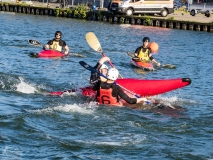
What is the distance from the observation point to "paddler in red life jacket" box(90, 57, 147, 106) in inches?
634

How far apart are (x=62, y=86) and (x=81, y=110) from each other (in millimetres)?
4539

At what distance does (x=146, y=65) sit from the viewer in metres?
25.5

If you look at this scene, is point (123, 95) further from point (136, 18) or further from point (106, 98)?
point (136, 18)

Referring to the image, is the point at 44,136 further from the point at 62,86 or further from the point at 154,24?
the point at 154,24

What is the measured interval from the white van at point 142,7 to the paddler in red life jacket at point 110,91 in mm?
36580

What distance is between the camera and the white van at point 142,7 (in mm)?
52875

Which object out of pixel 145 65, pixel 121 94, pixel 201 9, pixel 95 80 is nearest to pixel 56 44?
pixel 145 65

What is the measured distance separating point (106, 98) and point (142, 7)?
3779 centimetres

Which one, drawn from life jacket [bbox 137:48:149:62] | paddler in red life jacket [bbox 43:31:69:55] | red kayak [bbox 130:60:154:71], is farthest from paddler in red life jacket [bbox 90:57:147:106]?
paddler in red life jacket [bbox 43:31:69:55]

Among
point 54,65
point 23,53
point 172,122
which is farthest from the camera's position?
point 23,53

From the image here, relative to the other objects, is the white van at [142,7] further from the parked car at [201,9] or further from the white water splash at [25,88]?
the white water splash at [25,88]

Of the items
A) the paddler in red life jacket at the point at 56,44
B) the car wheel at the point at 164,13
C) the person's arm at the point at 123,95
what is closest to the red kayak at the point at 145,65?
the paddler in red life jacket at the point at 56,44

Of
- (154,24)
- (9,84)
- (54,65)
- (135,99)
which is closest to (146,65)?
(54,65)

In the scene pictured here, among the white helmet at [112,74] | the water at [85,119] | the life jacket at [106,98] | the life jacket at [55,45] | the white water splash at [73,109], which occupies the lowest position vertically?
the water at [85,119]
